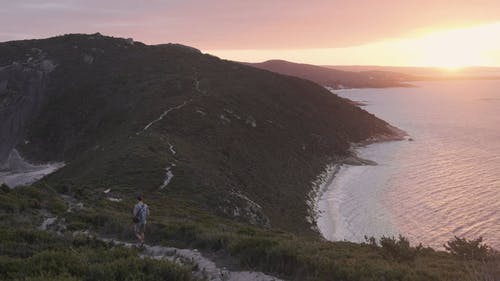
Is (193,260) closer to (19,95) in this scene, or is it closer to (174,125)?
(174,125)

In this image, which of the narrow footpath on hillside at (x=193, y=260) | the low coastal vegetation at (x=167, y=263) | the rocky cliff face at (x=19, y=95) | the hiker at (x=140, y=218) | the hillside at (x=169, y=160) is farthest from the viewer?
the rocky cliff face at (x=19, y=95)

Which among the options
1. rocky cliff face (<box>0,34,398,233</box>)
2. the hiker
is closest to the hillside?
rocky cliff face (<box>0,34,398,233</box>)

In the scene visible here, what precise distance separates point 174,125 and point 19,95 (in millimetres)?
46745

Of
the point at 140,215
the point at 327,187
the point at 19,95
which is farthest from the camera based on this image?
the point at 19,95

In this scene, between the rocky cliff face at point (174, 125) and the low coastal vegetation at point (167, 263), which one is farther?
the rocky cliff face at point (174, 125)

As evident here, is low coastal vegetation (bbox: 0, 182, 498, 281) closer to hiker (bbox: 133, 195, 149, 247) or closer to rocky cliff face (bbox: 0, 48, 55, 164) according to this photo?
hiker (bbox: 133, 195, 149, 247)

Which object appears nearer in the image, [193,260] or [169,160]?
[193,260]

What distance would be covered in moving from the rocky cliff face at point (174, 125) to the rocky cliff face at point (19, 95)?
10.6 inches

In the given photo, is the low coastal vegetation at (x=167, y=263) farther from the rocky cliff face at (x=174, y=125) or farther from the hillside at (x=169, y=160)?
the rocky cliff face at (x=174, y=125)

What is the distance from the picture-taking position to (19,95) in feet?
Answer: 288

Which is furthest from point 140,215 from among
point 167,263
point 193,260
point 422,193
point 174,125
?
point 422,193

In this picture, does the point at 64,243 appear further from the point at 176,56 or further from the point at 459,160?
the point at 176,56

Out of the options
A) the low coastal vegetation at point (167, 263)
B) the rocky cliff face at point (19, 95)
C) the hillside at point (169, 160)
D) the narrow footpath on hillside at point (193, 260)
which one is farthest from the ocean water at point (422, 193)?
the rocky cliff face at point (19, 95)

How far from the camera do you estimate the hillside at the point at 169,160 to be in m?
13.3
